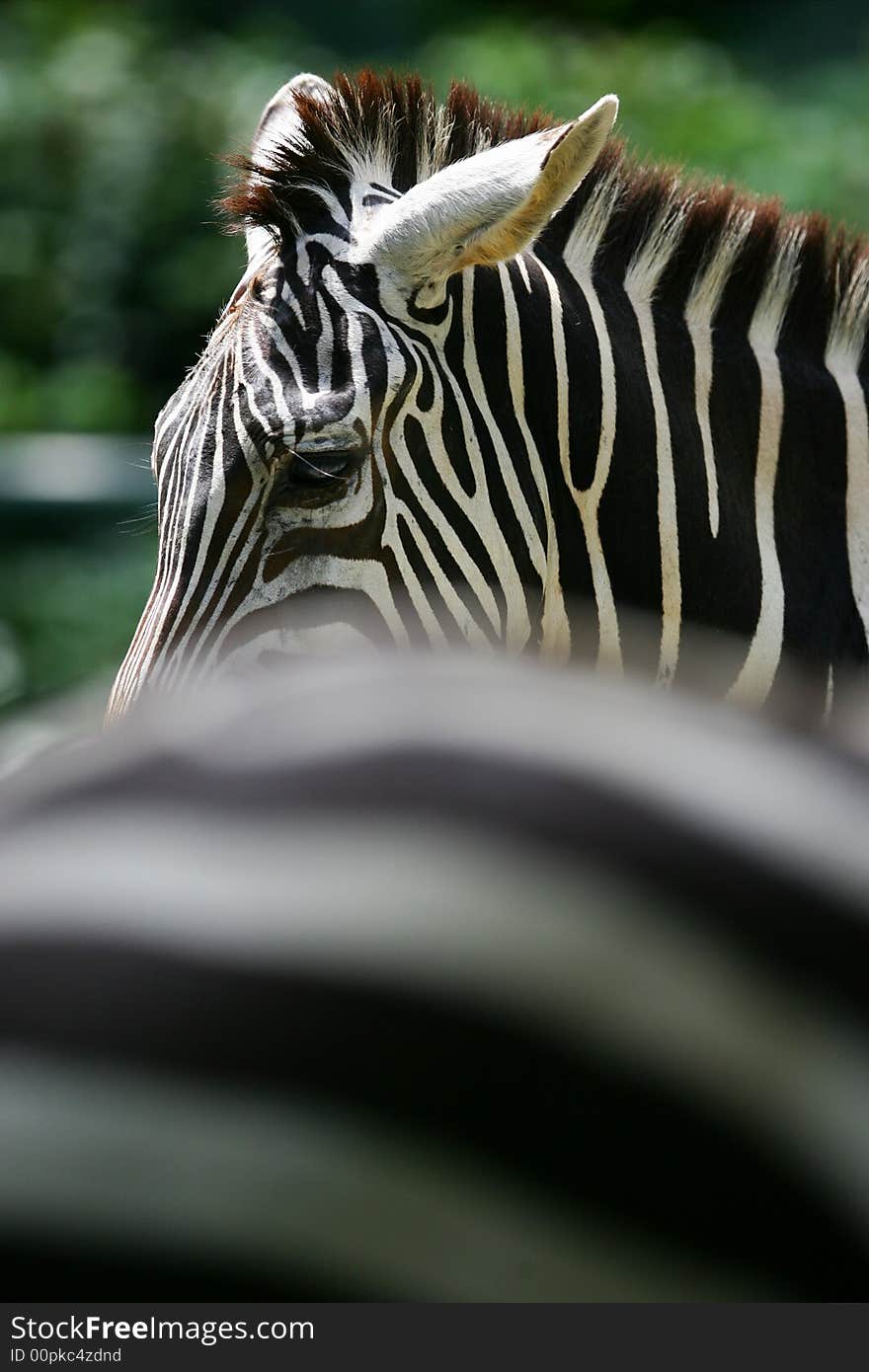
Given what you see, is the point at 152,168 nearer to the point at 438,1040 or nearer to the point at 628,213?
the point at 628,213

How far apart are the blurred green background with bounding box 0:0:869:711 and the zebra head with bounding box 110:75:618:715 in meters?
4.97

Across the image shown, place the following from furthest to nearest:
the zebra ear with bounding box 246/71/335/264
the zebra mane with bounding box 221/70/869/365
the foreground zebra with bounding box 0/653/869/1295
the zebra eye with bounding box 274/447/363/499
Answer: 1. the zebra ear with bounding box 246/71/335/264
2. the zebra mane with bounding box 221/70/869/365
3. the zebra eye with bounding box 274/447/363/499
4. the foreground zebra with bounding box 0/653/869/1295

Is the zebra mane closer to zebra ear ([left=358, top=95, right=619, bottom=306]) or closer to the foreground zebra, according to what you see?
zebra ear ([left=358, top=95, right=619, bottom=306])

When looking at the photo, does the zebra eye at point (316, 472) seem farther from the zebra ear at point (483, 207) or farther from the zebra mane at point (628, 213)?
the zebra mane at point (628, 213)

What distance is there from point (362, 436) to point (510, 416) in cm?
35

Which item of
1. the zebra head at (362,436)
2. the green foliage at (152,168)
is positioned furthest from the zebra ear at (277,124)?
the green foliage at (152,168)

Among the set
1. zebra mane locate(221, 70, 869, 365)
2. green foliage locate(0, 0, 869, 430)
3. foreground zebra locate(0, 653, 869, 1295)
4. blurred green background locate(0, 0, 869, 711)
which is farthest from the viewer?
green foliage locate(0, 0, 869, 430)

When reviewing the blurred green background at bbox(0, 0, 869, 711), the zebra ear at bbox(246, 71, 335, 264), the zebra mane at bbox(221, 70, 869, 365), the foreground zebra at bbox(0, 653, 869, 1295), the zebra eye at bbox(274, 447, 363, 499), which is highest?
the blurred green background at bbox(0, 0, 869, 711)

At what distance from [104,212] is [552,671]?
1136 cm

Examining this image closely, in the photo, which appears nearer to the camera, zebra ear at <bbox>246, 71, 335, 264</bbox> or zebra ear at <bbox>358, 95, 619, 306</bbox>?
zebra ear at <bbox>358, 95, 619, 306</bbox>

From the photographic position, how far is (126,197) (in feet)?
37.5

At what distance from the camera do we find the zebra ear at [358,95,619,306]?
9.68ft

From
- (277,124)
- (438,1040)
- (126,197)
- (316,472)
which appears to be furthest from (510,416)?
(126,197)

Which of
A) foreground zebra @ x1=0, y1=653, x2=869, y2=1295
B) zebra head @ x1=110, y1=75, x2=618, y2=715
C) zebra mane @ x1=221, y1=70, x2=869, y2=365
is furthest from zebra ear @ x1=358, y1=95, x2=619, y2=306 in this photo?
foreground zebra @ x1=0, y1=653, x2=869, y2=1295
